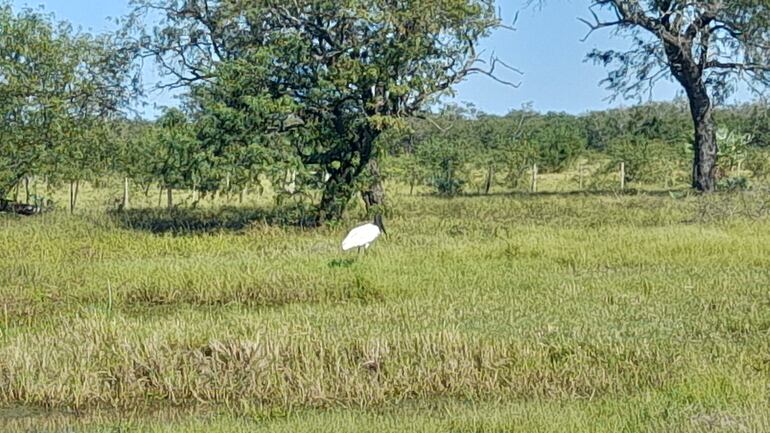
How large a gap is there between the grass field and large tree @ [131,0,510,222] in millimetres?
3828

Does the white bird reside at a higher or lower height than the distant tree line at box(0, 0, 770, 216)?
lower

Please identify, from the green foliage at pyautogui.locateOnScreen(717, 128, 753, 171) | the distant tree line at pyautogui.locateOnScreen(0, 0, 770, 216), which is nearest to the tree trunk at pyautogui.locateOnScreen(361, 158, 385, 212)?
the distant tree line at pyautogui.locateOnScreen(0, 0, 770, 216)

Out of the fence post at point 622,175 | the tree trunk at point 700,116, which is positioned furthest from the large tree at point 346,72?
the fence post at point 622,175

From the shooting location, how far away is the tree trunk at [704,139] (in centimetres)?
2769

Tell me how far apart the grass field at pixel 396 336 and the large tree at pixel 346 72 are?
3.83 m

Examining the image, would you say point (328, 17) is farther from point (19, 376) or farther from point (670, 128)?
point (670, 128)

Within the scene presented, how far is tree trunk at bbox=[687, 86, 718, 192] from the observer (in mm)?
27688

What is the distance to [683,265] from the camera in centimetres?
1258

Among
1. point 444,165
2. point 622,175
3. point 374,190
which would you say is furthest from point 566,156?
point 374,190

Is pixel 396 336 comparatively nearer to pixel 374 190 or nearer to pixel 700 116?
pixel 374 190

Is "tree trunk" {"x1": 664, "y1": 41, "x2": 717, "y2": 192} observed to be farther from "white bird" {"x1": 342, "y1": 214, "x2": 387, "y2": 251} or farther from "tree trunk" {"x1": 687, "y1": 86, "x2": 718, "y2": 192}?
"white bird" {"x1": 342, "y1": 214, "x2": 387, "y2": 251}

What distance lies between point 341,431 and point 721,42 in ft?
81.0

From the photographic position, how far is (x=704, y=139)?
2794cm

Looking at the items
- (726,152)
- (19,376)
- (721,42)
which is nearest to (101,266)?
(19,376)
